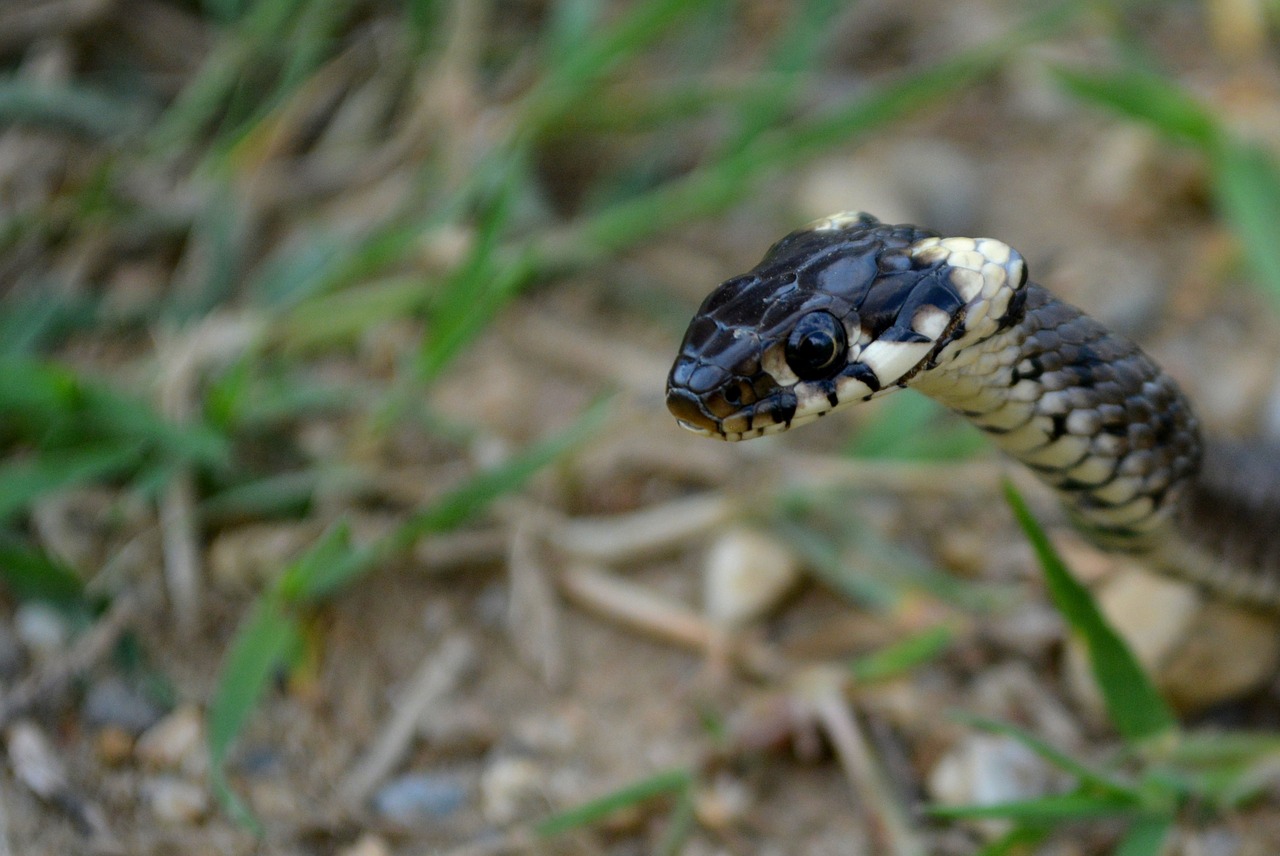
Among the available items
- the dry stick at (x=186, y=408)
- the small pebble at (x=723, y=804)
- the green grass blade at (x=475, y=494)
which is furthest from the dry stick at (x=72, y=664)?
the small pebble at (x=723, y=804)

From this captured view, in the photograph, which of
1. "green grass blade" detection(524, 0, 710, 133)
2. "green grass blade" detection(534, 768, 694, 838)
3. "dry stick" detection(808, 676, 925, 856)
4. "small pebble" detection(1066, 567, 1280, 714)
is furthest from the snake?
"green grass blade" detection(524, 0, 710, 133)

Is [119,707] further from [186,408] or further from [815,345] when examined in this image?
[815,345]

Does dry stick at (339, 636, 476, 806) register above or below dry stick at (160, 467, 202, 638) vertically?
below

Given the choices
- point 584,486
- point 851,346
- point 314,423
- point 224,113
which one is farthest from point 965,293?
point 224,113

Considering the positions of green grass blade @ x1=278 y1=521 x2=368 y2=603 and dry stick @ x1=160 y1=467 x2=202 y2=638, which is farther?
dry stick @ x1=160 y1=467 x2=202 y2=638

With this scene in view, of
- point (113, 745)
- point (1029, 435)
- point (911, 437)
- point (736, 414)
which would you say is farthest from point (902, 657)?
point (113, 745)

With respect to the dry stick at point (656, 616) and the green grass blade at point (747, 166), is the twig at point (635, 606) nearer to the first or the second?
the dry stick at point (656, 616)

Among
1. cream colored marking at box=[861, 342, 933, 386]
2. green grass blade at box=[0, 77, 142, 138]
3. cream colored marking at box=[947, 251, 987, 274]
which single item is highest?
cream colored marking at box=[947, 251, 987, 274]

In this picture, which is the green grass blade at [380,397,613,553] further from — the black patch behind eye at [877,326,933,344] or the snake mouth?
the black patch behind eye at [877,326,933,344]
